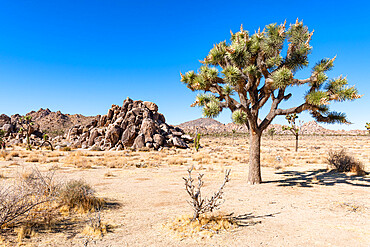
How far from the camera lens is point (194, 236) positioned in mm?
4613

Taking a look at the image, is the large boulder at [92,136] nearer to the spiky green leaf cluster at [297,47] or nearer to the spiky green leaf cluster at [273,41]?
the spiky green leaf cluster at [273,41]

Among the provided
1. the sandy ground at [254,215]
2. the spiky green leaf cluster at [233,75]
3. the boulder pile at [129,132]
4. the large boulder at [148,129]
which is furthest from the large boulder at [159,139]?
the spiky green leaf cluster at [233,75]

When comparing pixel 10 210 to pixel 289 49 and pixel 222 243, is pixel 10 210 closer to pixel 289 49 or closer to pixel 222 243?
pixel 222 243

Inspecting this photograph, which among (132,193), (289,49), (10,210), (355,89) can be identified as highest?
(289,49)

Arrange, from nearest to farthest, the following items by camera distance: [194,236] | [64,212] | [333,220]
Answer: [194,236] → [333,220] → [64,212]

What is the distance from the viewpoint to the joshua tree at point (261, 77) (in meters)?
8.40

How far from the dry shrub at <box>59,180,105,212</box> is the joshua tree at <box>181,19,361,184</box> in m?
5.26

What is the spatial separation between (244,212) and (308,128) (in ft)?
629

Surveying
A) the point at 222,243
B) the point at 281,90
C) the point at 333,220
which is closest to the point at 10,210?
the point at 222,243

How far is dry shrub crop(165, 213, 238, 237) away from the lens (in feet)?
15.5

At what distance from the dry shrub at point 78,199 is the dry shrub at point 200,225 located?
250 centimetres

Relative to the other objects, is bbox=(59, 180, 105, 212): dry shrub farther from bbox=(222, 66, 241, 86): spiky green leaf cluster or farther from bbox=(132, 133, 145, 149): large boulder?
bbox=(132, 133, 145, 149): large boulder

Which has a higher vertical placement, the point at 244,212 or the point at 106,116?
the point at 106,116

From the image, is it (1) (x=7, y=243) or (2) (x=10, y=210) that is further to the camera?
(2) (x=10, y=210)
